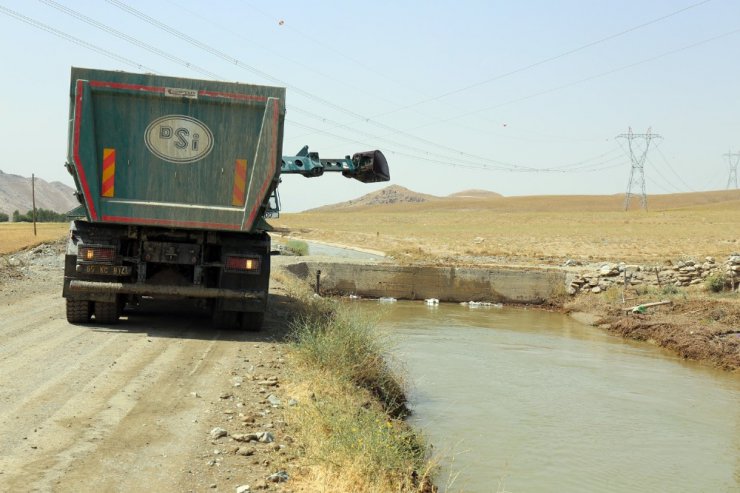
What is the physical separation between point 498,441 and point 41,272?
13.3 metres

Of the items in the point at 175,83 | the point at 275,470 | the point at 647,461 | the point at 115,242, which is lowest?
the point at 647,461

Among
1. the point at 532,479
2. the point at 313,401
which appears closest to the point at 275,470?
the point at 313,401

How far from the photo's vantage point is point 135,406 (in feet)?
24.9

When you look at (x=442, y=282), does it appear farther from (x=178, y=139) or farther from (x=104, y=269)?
(x=104, y=269)

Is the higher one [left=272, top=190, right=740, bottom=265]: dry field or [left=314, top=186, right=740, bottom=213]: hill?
[left=314, top=186, right=740, bottom=213]: hill

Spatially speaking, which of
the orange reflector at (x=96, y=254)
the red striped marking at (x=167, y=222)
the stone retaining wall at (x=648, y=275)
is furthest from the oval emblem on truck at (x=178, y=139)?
the stone retaining wall at (x=648, y=275)

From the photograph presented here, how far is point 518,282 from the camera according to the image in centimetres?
2952

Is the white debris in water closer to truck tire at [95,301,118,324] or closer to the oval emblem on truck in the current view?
truck tire at [95,301,118,324]

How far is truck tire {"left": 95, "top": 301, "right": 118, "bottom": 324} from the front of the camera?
12.1 meters

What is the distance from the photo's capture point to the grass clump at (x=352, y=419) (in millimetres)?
5914

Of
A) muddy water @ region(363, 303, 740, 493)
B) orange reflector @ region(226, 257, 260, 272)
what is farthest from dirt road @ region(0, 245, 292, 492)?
muddy water @ region(363, 303, 740, 493)

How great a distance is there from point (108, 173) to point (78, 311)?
6.76 feet

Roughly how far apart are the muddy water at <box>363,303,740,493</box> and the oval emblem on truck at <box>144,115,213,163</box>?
470 centimetres

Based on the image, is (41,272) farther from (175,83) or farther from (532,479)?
(532,479)
